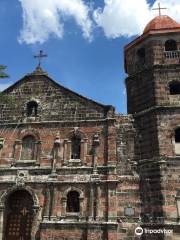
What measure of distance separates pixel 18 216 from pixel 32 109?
6.56 metres

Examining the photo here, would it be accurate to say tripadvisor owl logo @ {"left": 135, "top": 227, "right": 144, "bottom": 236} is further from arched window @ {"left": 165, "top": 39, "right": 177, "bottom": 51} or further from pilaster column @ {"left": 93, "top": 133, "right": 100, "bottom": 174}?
arched window @ {"left": 165, "top": 39, "right": 177, "bottom": 51}

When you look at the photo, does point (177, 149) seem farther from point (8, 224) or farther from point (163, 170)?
point (8, 224)

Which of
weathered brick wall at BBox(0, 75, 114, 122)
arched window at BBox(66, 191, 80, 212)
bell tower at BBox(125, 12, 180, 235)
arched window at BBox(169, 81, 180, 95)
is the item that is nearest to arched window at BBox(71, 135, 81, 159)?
weathered brick wall at BBox(0, 75, 114, 122)

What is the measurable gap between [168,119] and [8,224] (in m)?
10.6

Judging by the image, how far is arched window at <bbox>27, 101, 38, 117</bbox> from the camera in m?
20.0

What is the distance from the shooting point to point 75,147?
18.8 metres

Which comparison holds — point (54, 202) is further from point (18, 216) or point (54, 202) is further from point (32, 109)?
point (32, 109)

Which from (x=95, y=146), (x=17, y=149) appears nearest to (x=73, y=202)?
(x=95, y=146)

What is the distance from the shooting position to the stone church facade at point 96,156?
16.3 m

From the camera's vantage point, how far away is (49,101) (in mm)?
20156

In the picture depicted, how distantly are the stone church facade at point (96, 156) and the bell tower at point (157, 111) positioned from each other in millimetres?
53

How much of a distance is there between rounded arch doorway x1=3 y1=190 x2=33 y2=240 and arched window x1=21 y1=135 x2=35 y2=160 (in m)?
2.06

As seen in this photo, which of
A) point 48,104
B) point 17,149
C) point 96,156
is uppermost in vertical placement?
point 48,104

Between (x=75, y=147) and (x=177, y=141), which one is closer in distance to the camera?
(x=177, y=141)
